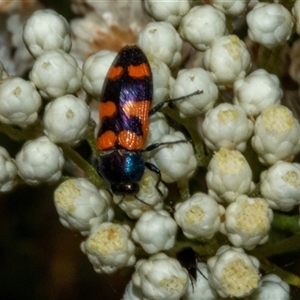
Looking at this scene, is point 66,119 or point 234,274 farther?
point 66,119

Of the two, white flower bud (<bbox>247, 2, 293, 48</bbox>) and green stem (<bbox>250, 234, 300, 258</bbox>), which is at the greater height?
white flower bud (<bbox>247, 2, 293, 48</bbox>)

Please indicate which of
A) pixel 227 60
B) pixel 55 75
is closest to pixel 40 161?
pixel 55 75

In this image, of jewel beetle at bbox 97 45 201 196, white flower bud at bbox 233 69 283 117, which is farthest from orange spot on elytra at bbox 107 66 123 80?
white flower bud at bbox 233 69 283 117

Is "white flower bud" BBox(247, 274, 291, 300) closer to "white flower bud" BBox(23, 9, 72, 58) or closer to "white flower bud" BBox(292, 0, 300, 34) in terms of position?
"white flower bud" BBox(292, 0, 300, 34)

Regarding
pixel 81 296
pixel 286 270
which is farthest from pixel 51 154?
pixel 81 296

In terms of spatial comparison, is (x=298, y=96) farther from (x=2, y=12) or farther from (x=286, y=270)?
(x=2, y=12)

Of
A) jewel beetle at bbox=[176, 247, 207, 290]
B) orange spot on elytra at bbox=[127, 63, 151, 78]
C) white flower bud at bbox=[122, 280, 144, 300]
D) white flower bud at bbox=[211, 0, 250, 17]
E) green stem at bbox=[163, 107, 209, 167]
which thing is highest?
white flower bud at bbox=[211, 0, 250, 17]

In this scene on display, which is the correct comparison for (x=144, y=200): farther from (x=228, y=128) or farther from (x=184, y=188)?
(x=228, y=128)
